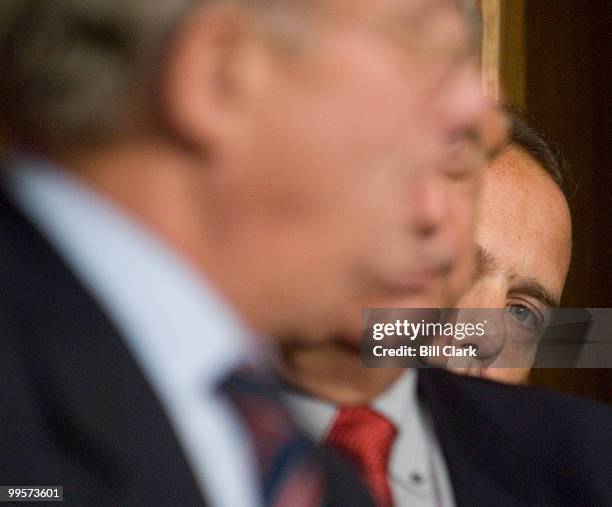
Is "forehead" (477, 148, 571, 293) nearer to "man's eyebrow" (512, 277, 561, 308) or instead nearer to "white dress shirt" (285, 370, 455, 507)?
"man's eyebrow" (512, 277, 561, 308)

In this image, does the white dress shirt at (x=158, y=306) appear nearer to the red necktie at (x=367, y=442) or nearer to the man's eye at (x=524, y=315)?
the red necktie at (x=367, y=442)

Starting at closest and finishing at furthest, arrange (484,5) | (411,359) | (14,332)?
(14,332), (411,359), (484,5)

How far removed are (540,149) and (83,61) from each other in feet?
1.33

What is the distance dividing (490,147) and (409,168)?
5 centimetres

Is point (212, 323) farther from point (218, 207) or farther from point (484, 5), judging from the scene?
point (484, 5)

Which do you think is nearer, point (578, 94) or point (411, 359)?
point (411, 359)

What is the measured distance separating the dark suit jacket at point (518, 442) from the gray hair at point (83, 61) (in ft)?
0.58

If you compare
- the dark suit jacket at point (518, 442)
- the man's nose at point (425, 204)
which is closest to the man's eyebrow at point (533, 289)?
the dark suit jacket at point (518, 442)

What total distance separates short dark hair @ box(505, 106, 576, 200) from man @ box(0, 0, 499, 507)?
12.9 inches

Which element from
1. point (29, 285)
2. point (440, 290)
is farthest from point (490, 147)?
point (29, 285)

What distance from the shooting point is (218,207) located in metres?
0.24

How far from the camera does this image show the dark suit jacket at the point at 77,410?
0.22 m

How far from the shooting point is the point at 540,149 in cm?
58

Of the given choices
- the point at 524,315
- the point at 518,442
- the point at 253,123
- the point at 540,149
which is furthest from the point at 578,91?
the point at 253,123
